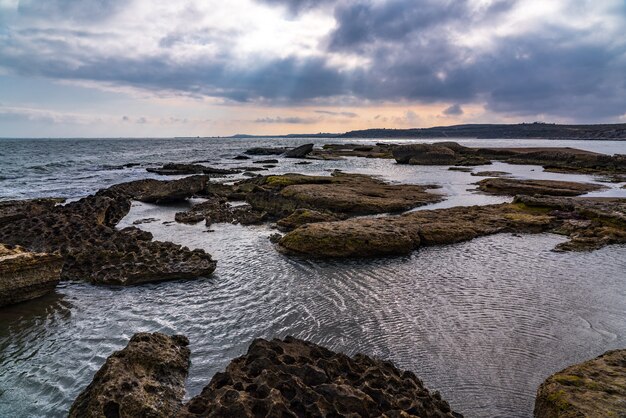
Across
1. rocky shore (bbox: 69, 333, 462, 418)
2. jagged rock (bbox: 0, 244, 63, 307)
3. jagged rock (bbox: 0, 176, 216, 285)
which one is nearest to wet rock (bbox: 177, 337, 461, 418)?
rocky shore (bbox: 69, 333, 462, 418)

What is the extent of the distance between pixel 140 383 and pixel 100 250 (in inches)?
301

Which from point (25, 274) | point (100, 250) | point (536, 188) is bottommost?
point (100, 250)

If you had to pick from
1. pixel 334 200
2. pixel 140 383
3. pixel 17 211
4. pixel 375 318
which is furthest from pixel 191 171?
pixel 140 383

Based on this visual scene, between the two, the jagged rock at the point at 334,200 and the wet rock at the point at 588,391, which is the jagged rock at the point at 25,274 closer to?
the wet rock at the point at 588,391

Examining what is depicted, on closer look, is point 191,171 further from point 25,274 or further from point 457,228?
point 25,274

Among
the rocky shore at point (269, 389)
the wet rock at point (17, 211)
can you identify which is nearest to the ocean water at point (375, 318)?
the rocky shore at point (269, 389)

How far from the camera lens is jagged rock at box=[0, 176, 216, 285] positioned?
1074 centimetres

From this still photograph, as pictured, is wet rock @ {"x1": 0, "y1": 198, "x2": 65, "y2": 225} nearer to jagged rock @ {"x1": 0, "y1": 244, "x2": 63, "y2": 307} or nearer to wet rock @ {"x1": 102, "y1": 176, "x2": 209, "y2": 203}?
wet rock @ {"x1": 102, "y1": 176, "x2": 209, "y2": 203}

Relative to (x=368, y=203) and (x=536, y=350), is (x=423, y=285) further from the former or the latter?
(x=368, y=203)

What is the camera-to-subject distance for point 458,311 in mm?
8656

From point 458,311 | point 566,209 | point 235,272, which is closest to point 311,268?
point 235,272

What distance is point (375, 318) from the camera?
8.42 meters

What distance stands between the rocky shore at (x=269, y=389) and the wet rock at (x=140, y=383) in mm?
11

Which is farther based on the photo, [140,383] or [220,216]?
[220,216]
